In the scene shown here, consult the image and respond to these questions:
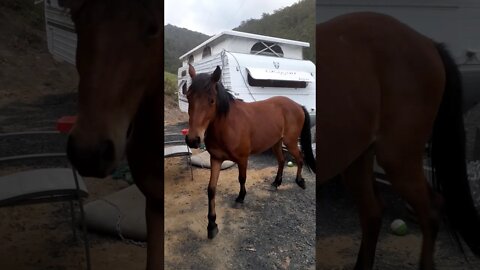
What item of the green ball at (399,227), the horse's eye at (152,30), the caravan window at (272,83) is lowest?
the green ball at (399,227)

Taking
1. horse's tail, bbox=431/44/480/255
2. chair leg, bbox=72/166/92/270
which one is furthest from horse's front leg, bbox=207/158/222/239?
horse's tail, bbox=431/44/480/255

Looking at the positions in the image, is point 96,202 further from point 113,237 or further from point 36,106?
point 36,106

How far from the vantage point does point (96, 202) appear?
138 cm

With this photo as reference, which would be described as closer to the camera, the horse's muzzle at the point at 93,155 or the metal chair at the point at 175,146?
the horse's muzzle at the point at 93,155

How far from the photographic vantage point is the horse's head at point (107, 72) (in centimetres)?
111

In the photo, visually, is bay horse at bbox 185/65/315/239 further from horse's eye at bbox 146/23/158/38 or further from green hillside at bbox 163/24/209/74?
horse's eye at bbox 146/23/158/38

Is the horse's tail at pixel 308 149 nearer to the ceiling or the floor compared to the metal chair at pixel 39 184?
nearer to the ceiling

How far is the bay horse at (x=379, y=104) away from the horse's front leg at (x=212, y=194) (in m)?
0.35

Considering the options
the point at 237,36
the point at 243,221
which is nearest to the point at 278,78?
the point at 237,36

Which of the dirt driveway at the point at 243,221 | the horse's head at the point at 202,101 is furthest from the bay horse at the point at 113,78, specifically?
the dirt driveway at the point at 243,221

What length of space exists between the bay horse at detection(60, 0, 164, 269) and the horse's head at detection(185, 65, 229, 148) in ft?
0.36

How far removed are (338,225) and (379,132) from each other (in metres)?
0.36

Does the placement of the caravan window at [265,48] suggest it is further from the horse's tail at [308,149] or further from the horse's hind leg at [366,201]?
the horse's hind leg at [366,201]

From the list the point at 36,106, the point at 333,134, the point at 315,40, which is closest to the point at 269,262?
the point at 333,134
